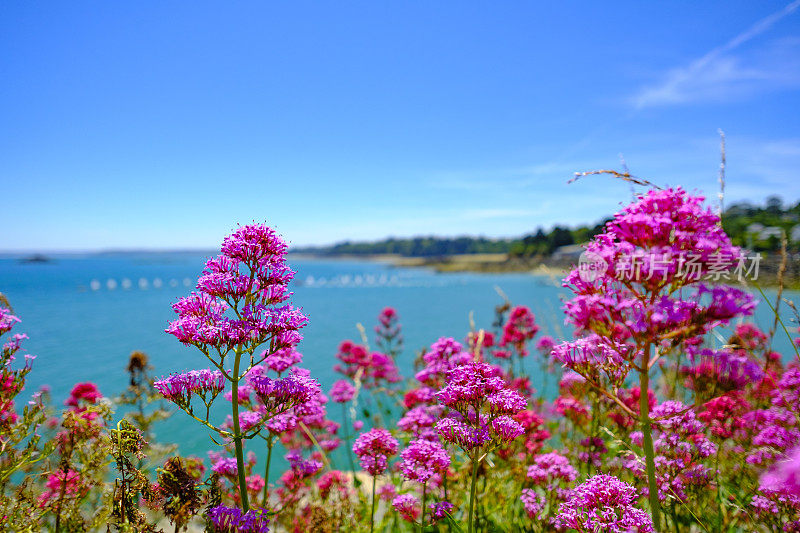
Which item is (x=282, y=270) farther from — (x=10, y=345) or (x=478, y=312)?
(x=478, y=312)

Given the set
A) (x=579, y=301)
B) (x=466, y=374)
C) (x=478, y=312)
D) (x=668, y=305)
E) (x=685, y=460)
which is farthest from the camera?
(x=478, y=312)

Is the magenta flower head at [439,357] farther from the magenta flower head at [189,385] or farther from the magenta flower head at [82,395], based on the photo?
the magenta flower head at [82,395]

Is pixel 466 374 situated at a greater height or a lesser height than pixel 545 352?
greater

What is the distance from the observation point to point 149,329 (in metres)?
31.8

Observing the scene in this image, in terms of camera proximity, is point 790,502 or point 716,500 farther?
point 716,500

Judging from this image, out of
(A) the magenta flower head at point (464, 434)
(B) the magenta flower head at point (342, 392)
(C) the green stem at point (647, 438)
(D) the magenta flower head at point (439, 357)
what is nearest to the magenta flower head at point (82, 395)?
(B) the magenta flower head at point (342, 392)

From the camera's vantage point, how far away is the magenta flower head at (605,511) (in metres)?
2.33

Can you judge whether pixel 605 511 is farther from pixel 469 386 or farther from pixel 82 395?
pixel 82 395

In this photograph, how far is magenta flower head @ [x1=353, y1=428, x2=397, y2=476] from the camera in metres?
3.45

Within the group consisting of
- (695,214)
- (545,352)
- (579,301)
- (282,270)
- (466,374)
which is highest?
(695,214)

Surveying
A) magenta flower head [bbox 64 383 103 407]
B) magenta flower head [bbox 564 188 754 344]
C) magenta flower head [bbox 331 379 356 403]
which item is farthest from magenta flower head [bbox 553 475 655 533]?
magenta flower head [bbox 64 383 103 407]

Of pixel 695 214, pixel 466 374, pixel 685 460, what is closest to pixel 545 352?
pixel 685 460

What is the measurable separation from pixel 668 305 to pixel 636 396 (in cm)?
347

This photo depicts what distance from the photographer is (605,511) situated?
245 centimetres
